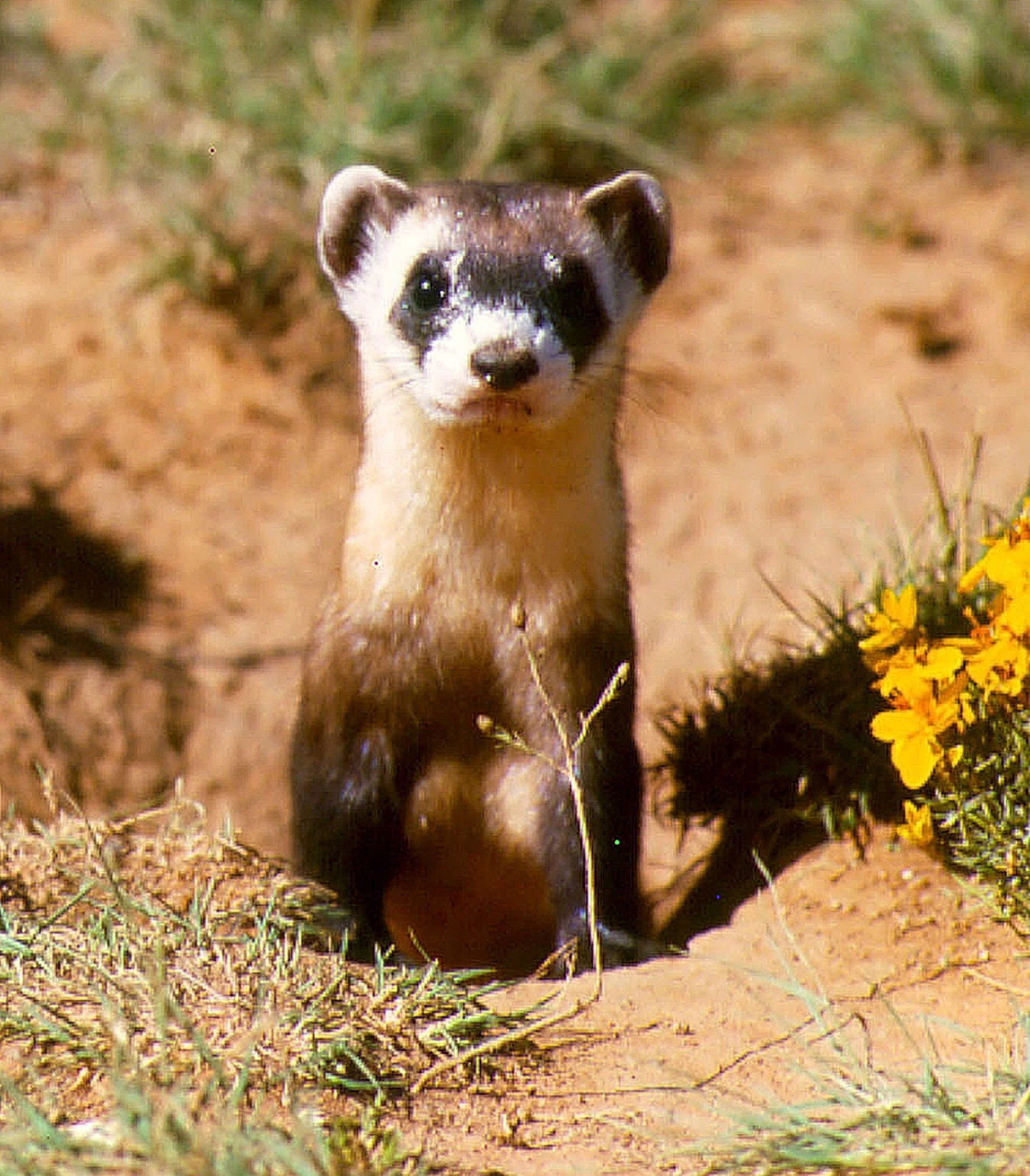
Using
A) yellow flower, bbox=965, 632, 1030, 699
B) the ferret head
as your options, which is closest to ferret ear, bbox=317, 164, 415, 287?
the ferret head

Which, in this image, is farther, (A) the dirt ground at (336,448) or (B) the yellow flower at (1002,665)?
(A) the dirt ground at (336,448)

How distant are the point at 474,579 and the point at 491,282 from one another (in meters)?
0.64

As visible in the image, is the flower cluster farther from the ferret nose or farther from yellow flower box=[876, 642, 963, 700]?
the ferret nose

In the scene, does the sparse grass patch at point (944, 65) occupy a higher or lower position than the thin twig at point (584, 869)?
higher

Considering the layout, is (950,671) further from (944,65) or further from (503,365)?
(944,65)

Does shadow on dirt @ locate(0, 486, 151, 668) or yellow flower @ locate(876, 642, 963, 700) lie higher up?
yellow flower @ locate(876, 642, 963, 700)

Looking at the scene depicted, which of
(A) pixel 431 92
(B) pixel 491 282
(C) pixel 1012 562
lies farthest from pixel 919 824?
(A) pixel 431 92

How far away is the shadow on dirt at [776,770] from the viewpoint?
3717mm

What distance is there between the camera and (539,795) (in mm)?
3670

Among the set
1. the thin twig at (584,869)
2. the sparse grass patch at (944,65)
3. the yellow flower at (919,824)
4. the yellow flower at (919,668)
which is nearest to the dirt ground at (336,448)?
the sparse grass patch at (944,65)

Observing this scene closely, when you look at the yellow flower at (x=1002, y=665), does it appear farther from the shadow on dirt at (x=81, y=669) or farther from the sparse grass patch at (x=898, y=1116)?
the shadow on dirt at (x=81, y=669)

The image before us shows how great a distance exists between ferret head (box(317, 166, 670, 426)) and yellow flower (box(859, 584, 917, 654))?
Answer: 2.49 ft

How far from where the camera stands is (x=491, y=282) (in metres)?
3.34

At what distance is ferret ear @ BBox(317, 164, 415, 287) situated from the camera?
3.69 m
